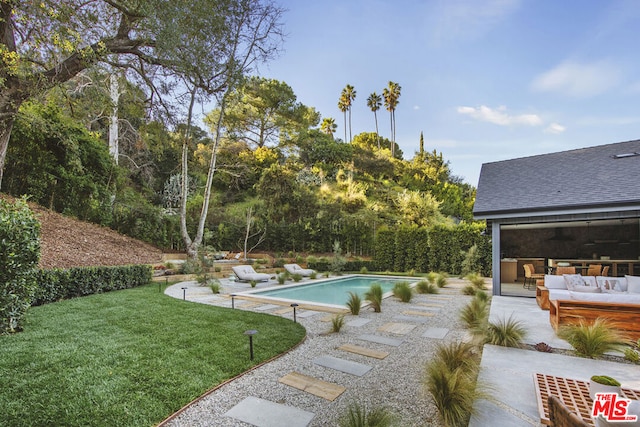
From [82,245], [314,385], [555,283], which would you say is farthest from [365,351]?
[82,245]

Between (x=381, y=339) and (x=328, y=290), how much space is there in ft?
19.1

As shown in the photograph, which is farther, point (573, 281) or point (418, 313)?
point (418, 313)

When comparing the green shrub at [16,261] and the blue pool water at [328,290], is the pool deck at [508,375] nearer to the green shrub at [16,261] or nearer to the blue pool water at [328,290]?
the green shrub at [16,261]

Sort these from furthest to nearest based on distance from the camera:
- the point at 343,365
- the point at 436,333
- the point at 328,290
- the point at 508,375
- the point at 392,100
→ the point at 392,100 → the point at 328,290 → the point at 436,333 → the point at 343,365 → the point at 508,375

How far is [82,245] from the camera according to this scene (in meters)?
10.5

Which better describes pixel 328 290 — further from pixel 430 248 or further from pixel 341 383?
pixel 341 383

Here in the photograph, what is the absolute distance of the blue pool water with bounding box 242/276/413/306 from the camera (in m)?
8.72

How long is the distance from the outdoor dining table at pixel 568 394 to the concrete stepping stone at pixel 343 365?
1.68m

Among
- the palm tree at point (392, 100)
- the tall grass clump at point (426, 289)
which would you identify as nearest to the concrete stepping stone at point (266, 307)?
the tall grass clump at point (426, 289)

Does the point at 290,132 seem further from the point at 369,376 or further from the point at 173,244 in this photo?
the point at 369,376

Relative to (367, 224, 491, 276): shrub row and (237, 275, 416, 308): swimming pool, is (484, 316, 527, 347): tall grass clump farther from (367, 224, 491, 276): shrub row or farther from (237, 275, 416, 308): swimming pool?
(367, 224, 491, 276): shrub row

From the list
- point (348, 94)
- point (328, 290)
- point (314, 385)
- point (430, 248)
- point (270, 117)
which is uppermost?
point (348, 94)

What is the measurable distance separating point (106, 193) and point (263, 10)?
11944 millimetres

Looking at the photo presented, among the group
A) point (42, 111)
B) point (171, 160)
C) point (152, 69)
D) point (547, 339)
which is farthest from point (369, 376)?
point (171, 160)
